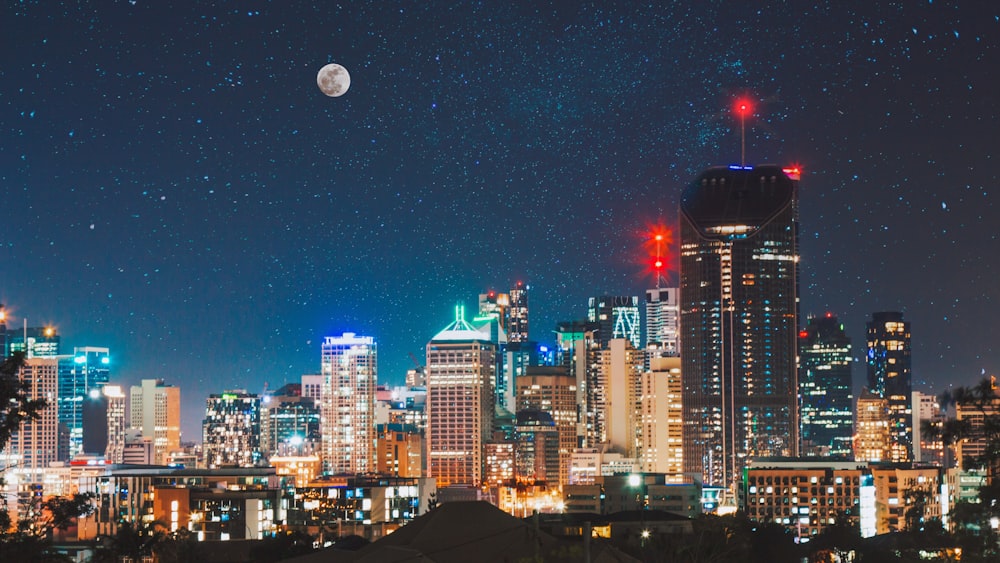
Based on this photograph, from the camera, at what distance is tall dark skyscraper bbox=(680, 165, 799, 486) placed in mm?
183000

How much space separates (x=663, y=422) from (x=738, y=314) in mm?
17312

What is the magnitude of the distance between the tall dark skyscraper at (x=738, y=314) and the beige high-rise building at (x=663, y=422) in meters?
2.69

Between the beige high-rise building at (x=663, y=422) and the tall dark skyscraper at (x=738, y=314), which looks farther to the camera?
the beige high-rise building at (x=663, y=422)

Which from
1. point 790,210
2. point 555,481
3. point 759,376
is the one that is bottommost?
point 555,481

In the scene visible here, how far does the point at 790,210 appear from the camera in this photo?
190 meters

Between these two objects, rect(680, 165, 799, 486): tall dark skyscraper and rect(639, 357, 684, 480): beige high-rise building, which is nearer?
rect(680, 165, 799, 486): tall dark skyscraper

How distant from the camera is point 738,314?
188125 millimetres

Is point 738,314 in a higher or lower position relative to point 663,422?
higher

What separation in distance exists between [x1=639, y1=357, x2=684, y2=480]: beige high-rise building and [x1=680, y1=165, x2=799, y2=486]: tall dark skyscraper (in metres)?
2.69

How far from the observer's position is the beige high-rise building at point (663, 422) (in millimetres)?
187050

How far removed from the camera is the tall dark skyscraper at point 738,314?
600 ft

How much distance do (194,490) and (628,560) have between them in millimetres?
73867

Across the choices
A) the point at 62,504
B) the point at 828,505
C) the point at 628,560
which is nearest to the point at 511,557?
the point at 628,560

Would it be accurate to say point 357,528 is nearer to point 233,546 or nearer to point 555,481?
point 233,546
